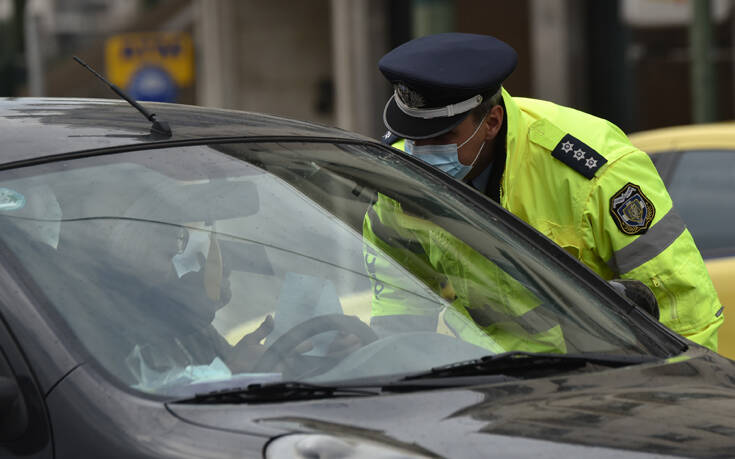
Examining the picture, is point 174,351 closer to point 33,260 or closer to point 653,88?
point 33,260

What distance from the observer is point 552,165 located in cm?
301

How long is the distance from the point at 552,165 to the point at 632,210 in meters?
0.24

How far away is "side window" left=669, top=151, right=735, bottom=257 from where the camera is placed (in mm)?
4625

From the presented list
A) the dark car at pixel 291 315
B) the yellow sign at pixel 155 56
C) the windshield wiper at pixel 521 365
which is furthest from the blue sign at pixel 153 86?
the windshield wiper at pixel 521 365

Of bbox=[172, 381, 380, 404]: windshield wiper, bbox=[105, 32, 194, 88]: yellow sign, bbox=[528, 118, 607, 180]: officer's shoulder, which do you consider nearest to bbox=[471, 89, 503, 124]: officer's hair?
bbox=[528, 118, 607, 180]: officer's shoulder

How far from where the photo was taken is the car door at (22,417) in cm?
187

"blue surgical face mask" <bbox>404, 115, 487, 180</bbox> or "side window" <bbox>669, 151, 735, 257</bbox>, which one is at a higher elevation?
"blue surgical face mask" <bbox>404, 115, 487, 180</bbox>

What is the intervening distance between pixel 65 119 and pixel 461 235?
0.85 m

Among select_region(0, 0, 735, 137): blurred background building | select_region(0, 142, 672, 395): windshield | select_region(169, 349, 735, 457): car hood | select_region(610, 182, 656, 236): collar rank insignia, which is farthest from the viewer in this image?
select_region(0, 0, 735, 137): blurred background building

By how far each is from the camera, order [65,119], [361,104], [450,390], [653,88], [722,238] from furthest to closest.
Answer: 1. [361,104]
2. [653,88]
3. [722,238]
4. [65,119]
5. [450,390]

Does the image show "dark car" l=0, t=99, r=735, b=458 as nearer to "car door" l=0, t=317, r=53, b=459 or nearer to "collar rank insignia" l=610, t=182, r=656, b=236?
"car door" l=0, t=317, r=53, b=459

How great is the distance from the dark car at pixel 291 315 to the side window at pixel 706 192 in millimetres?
2093

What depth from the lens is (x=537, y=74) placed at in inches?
547

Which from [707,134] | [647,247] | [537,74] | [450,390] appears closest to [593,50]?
[537,74]
